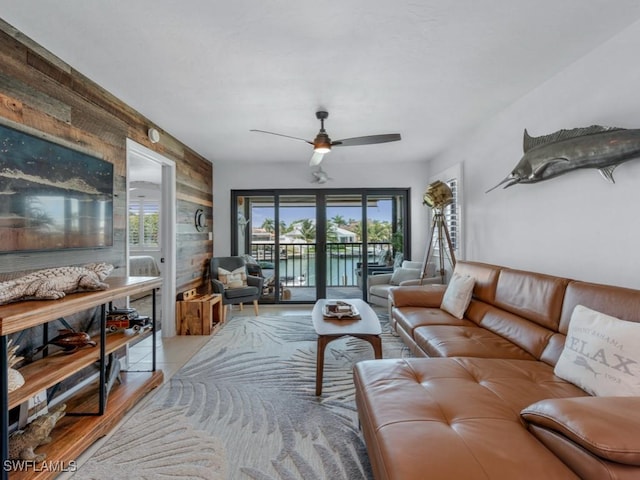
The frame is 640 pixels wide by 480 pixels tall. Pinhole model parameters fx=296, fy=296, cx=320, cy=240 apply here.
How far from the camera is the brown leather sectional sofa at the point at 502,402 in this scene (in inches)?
36.5

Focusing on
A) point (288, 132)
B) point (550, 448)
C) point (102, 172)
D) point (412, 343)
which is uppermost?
point (288, 132)

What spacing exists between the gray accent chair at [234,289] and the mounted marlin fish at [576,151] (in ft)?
11.4

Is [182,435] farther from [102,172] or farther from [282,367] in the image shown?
[102,172]

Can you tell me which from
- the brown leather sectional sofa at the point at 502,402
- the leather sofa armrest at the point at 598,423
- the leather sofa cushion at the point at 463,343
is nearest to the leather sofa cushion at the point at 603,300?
the brown leather sectional sofa at the point at 502,402

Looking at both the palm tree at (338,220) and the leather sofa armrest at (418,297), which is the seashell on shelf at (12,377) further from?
the palm tree at (338,220)

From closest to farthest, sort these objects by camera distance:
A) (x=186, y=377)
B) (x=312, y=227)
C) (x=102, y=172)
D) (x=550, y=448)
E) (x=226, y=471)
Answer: (x=550, y=448) < (x=226, y=471) < (x=102, y=172) < (x=186, y=377) < (x=312, y=227)

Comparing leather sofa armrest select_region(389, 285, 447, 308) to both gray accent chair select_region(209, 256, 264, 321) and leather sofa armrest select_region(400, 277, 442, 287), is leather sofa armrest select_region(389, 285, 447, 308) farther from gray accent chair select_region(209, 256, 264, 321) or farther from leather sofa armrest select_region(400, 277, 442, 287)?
gray accent chair select_region(209, 256, 264, 321)

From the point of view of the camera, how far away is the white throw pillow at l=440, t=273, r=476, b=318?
9.00ft

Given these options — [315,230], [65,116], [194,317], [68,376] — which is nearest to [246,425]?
[68,376]

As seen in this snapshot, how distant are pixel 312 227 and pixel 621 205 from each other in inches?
153

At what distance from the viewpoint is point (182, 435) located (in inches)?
71.5

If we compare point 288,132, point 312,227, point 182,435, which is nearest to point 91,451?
point 182,435

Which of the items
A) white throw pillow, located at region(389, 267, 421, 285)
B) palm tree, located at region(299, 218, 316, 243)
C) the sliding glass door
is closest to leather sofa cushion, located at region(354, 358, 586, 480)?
white throw pillow, located at region(389, 267, 421, 285)

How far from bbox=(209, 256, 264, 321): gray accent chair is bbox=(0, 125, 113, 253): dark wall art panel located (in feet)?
6.04
